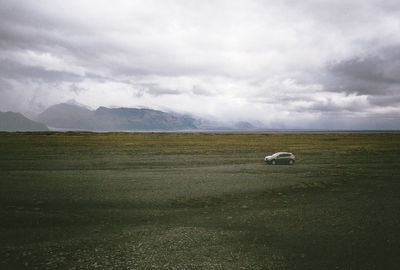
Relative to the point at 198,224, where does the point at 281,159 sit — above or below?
above

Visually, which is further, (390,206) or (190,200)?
(190,200)

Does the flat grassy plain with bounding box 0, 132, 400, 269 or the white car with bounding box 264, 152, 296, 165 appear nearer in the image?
the flat grassy plain with bounding box 0, 132, 400, 269

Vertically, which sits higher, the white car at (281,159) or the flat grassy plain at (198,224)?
the white car at (281,159)

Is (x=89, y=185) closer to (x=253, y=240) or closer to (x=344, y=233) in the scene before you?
(x=253, y=240)

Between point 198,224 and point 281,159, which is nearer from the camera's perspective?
point 198,224

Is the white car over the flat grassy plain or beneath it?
over

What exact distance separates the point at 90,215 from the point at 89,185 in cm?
621

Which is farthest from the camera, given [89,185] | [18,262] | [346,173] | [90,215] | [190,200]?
[346,173]

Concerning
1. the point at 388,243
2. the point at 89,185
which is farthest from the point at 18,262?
the point at 388,243

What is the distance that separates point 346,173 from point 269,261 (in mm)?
18118

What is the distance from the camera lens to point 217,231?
8945mm

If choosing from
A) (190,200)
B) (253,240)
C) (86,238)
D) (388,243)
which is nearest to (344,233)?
(388,243)

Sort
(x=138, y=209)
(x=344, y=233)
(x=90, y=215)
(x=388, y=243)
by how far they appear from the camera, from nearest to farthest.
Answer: (x=388, y=243) → (x=344, y=233) → (x=90, y=215) → (x=138, y=209)

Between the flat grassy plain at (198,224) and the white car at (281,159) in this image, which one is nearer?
the flat grassy plain at (198,224)
